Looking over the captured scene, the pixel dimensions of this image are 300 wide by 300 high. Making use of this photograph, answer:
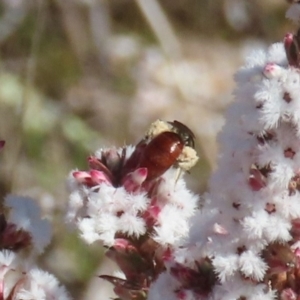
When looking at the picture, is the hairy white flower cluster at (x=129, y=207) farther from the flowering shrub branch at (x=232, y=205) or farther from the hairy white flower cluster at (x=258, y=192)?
the hairy white flower cluster at (x=258, y=192)

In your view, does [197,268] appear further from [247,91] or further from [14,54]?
[14,54]

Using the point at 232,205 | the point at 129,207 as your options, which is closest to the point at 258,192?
the point at 232,205

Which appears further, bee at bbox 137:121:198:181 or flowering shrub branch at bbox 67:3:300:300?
bee at bbox 137:121:198:181

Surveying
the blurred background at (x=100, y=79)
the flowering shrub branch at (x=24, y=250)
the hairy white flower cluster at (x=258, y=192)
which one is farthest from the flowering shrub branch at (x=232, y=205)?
the blurred background at (x=100, y=79)

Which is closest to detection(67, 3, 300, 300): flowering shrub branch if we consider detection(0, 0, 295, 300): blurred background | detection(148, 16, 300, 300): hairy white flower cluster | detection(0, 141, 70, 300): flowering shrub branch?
detection(148, 16, 300, 300): hairy white flower cluster

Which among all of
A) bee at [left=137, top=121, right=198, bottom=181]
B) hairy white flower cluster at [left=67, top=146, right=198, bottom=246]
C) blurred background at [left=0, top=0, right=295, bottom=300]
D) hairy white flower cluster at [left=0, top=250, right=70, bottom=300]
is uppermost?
blurred background at [left=0, top=0, right=295, bottom=300]

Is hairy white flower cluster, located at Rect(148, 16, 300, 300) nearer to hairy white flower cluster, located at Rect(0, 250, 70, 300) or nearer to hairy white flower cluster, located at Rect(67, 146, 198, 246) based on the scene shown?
hairy white flower cluster, located at Rect(67, 146, 198, 246)

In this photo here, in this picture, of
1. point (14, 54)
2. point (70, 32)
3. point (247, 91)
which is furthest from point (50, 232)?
point (70, 32)
